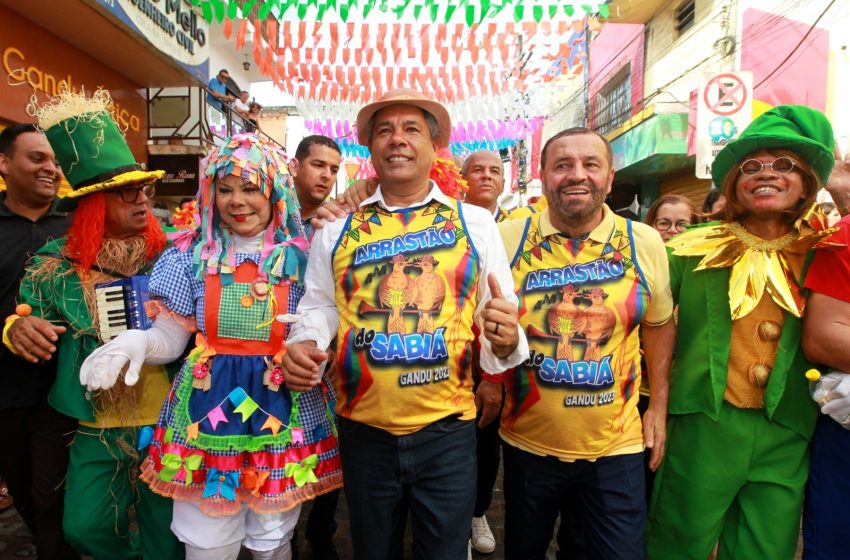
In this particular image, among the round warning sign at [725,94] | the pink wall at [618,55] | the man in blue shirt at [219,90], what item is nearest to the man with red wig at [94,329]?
the man in blue shirt at [219,90]

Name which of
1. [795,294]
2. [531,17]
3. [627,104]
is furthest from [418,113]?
[627,104]

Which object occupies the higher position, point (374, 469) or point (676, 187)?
point (676, 187)

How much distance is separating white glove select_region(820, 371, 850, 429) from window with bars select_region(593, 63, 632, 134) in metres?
13.9

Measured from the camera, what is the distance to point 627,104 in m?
14.6

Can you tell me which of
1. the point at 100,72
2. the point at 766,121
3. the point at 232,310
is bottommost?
the point at 232,310

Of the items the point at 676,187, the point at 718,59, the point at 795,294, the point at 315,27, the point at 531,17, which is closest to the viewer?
the point at 795,294

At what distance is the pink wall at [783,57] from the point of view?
361 inches

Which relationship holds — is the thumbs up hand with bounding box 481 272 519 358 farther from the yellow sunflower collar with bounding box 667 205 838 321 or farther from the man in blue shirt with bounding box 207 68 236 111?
the man in blue shirt with bounding box 207 68 236 111

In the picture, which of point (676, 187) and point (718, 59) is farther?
point (676, 187)

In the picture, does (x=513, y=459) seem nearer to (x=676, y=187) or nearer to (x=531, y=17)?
(x=531, y=17)

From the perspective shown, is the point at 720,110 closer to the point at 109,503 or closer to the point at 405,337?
the point at 405,337

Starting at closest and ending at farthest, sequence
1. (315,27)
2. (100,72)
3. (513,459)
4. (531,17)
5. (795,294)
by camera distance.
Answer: (795,294) < (513,459) < (531,17) < (315,27) < (100,72)

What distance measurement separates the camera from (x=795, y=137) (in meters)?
1.93

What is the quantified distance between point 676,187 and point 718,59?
3575 mm
